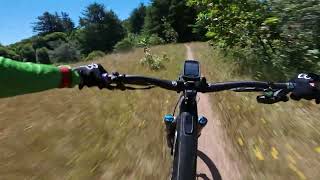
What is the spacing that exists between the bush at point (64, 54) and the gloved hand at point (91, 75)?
322ft

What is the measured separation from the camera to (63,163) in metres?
6.30

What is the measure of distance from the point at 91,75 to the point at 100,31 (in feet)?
342

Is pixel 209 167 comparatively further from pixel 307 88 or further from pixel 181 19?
pixel 181 19

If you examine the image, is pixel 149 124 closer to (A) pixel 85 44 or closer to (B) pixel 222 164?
(B) pixel 222 164

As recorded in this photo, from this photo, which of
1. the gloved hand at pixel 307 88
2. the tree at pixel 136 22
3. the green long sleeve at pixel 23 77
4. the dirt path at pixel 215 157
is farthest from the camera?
the tree at pixel 136 22

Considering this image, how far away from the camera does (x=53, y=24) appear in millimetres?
171750

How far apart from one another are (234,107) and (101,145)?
184 inches

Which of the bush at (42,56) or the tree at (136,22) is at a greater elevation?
the tree at (136,22)

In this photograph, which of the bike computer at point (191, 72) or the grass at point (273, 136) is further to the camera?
the grass at point (273, 136)

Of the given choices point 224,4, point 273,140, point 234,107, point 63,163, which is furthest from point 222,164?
point 224,4

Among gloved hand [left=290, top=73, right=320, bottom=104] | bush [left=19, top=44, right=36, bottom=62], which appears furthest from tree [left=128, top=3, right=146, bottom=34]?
gloved hand [left=290, top=73, right=320, bottom=104]

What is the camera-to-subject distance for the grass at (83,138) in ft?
20.0

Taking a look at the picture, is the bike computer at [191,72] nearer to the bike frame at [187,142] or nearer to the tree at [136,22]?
the bike frame at [187,142]

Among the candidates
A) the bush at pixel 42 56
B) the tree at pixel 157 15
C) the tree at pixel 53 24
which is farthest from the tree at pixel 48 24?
the tree at pixel 157 15
